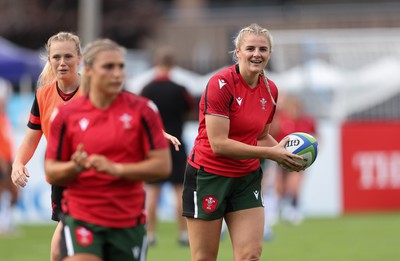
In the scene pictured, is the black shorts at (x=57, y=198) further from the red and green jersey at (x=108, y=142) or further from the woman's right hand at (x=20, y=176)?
the red and green jersey at (x=108, y=142)

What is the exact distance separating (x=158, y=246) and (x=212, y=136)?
6.32 meters

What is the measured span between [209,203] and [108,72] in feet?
6.49

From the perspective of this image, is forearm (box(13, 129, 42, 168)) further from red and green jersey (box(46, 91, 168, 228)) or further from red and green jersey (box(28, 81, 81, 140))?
red and green jersey (box(46, 91, 168, 228))

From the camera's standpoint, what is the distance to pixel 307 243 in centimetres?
1429

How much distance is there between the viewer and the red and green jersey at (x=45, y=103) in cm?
793

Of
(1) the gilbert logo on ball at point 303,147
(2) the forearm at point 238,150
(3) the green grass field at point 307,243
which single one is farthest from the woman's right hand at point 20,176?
(3) the green grass field at point 307,243

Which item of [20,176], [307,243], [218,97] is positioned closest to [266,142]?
[218,97]

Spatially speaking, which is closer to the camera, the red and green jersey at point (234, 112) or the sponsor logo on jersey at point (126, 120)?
the sponsor logo on jersey at point (126, 120)

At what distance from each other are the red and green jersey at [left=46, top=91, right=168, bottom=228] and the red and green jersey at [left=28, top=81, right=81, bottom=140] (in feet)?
4.76

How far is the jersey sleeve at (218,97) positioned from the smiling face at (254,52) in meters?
0.21

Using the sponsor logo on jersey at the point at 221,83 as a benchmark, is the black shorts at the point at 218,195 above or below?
below

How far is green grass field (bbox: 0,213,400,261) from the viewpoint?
41.3 feet

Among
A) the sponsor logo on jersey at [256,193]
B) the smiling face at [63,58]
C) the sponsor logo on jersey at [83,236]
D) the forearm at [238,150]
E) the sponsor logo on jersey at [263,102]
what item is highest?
the smiling face at [63,58]

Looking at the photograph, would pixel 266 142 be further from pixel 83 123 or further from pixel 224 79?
pixel 83 123
